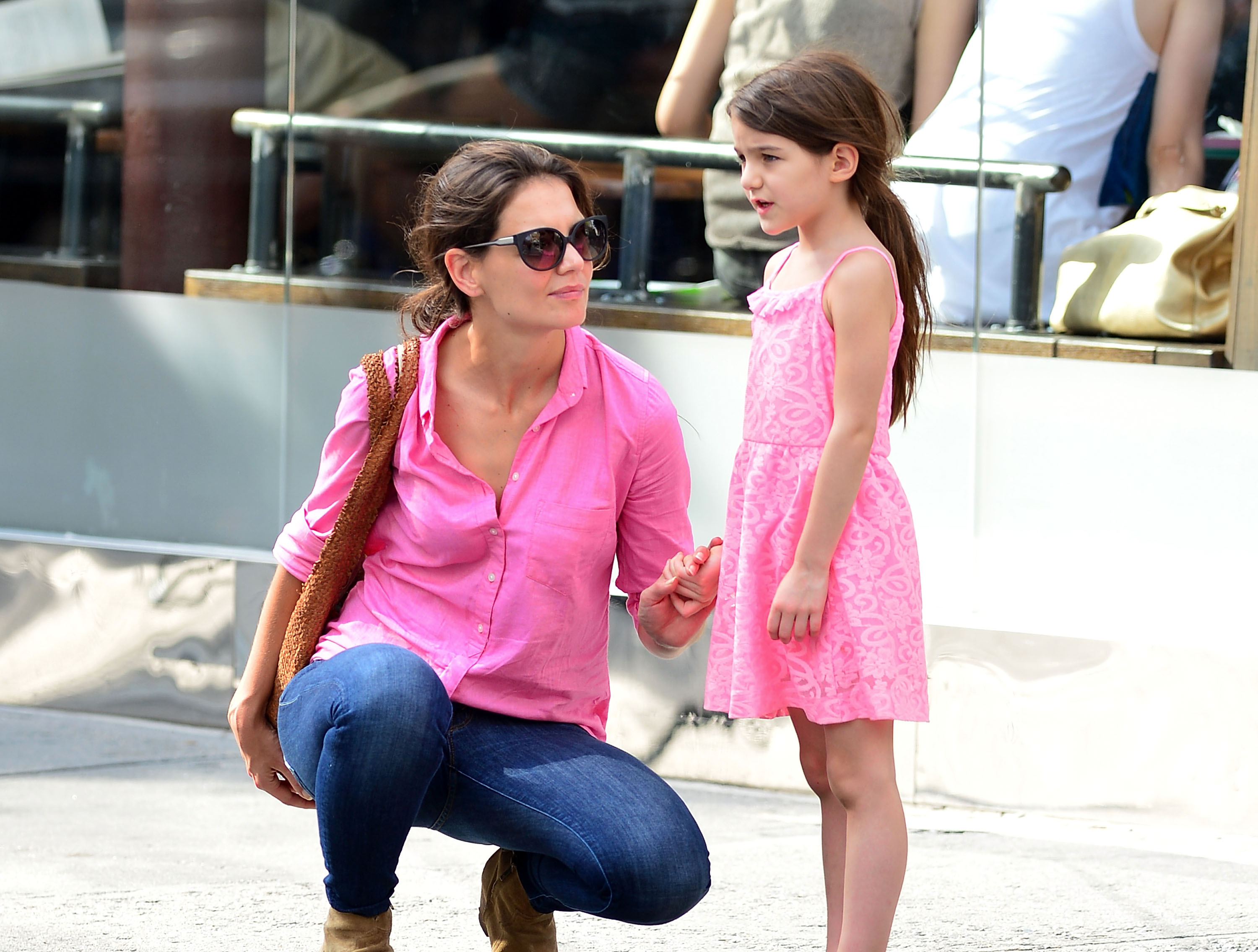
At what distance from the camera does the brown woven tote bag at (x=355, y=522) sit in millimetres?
2682

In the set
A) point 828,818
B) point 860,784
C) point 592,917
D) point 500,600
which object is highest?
point 500,600

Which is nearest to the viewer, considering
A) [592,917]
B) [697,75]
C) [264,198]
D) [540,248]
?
[540,248]

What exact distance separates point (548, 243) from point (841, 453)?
1.86 ft

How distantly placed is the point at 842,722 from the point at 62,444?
3572mm

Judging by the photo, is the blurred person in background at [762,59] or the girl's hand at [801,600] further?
the blurred person in background at [762,59]

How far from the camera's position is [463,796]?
2.61 m

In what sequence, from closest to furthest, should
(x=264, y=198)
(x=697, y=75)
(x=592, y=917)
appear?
(x=592, y=917) → (x=697, y=75) → (x=264, y=198)

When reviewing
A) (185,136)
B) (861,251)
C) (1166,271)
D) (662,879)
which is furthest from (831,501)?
(185,136)

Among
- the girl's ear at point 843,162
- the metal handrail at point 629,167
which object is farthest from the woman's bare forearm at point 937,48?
the girl's ear at point 843,162

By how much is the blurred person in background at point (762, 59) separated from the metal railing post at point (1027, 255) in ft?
1.14

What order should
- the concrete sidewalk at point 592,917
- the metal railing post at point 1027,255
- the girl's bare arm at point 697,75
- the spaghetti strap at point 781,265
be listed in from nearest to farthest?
the spaghetti strap at point 781,265, the concrete sidewalk at point 592,917, the metal railing post at point 1027,255, the girl's bare arm at point 697,75

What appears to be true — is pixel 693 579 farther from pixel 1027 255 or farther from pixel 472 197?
pixel 1027 255

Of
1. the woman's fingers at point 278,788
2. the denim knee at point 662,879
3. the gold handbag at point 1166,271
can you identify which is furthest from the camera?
the gold handbag at point 1166,271

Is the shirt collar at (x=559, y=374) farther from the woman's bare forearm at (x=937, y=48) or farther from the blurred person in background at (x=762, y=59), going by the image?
the woman's bare forearm at (x=937, y=48)
